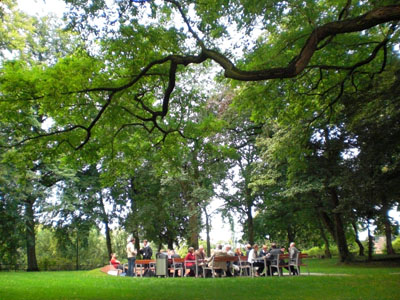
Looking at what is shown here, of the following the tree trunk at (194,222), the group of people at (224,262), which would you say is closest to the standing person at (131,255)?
the group of people at (224,262)

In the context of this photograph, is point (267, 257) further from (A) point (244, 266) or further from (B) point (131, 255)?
(B) point (131, 255)

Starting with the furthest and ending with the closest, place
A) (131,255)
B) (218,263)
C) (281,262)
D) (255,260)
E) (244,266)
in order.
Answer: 1. (131,255)
2. (244,266)
3. (281,262)
4. (255,260)
5. (218,263)

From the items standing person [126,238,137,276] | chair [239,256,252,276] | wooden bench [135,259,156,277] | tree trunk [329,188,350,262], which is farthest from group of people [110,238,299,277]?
tree trunk [329,188,350,262]

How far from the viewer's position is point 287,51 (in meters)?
10.2

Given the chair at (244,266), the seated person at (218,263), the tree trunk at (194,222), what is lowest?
the chair at (244,266)

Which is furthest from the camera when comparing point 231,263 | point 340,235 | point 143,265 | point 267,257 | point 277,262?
point 340,235

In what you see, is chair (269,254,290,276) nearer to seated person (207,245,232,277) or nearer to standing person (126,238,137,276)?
seated person (207,245,232,277)

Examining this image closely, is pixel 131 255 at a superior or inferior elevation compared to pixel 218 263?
superior

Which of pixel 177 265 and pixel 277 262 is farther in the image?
pixel 177 265

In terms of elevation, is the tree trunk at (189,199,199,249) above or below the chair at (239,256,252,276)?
above

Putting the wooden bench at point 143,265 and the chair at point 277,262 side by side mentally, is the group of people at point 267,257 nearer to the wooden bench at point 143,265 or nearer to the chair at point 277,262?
the chair at point 277,262

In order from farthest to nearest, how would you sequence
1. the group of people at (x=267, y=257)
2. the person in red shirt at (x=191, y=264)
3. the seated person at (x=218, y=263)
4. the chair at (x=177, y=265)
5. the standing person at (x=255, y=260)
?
the chair at (x=177, y=265), the person in red shirt at (x=191, y=264), the standing person at (x=255, y=260), the group of people at (x=267, y=257), the seated person at (x=218, y=263)

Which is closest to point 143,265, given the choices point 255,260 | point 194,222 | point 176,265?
point 176,265

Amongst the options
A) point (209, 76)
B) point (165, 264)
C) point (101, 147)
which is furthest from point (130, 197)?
point (101, 147)
